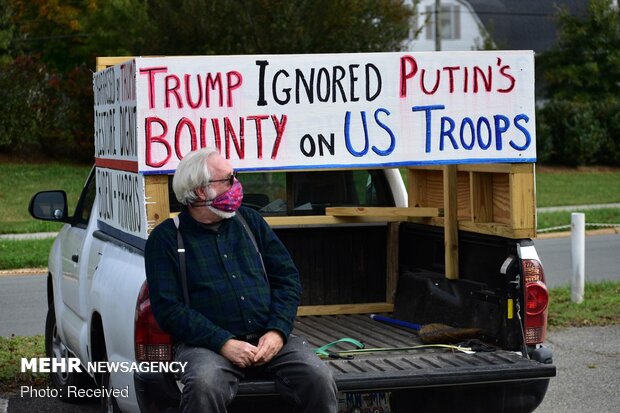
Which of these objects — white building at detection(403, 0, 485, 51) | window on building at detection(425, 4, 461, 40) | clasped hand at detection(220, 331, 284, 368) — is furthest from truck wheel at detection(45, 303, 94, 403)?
window on building at detection(425, 4, 461, 40)

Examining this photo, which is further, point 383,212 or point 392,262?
point 392,262

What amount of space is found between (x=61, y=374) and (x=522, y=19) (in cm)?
5173

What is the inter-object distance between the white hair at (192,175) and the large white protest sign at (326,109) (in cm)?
47

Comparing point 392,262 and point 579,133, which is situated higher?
point 579,133

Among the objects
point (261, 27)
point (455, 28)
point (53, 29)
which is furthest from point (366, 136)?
point (455, 28)

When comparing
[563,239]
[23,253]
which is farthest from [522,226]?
[563,239]

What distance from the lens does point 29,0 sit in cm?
3950

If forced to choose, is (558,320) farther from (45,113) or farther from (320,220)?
(45,113)

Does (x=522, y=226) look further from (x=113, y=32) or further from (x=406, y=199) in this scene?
(x=113, y=32)

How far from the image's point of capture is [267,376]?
5.39 meters

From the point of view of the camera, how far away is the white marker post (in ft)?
38.6

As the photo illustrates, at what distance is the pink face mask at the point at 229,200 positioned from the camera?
5.35 metres

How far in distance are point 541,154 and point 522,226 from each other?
102ft

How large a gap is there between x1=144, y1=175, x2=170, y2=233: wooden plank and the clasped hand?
2.81 ft
